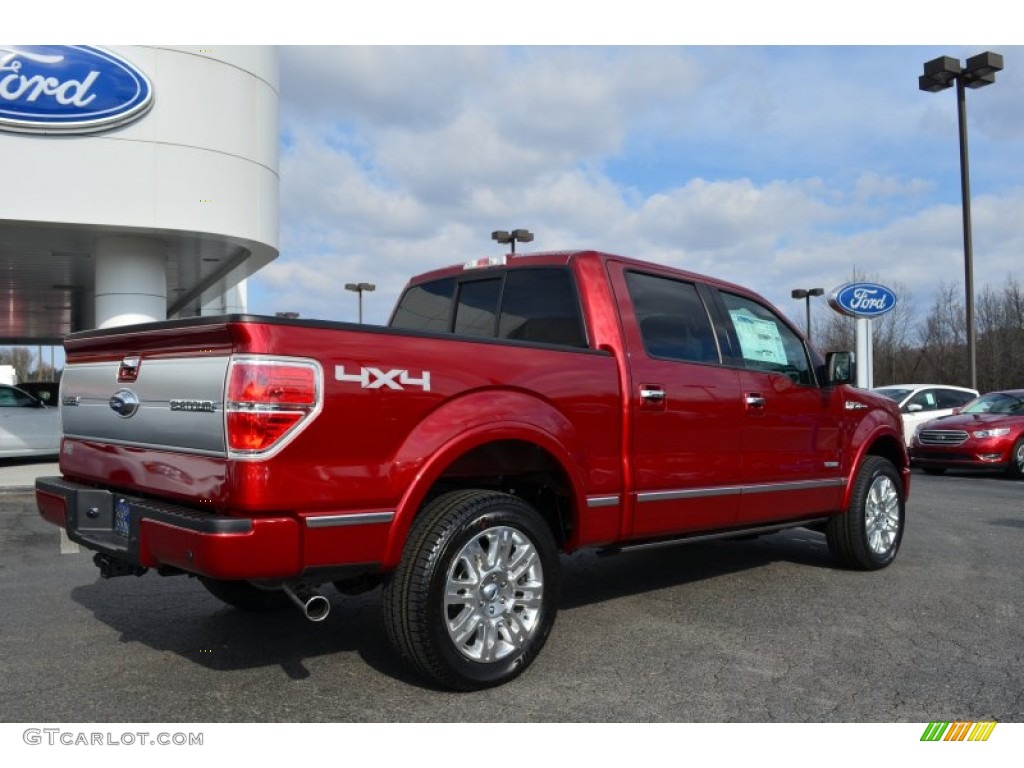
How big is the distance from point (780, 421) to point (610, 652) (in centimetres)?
204

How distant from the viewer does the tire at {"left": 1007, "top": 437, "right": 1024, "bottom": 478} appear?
13992 mm

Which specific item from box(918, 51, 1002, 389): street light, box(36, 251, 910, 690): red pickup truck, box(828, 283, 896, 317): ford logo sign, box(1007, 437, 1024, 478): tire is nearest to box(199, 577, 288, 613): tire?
box(36, 251, 910, 690): red pickup truck

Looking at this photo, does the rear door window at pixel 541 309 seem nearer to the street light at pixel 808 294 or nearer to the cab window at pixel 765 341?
the cab window at pixel 765 341

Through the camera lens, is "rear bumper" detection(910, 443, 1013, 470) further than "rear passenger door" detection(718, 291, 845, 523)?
Yes

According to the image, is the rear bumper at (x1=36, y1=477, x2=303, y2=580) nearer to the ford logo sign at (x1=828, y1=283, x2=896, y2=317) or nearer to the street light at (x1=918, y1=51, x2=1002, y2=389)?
the ford logo sign at (x1=828, y1=283, x2=896, y2=317)

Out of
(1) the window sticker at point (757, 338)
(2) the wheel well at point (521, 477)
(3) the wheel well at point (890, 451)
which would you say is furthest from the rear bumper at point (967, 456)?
(2) the wheel well at point (521, 477)

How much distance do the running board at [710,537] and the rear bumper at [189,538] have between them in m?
1.98

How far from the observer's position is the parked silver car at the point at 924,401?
55.6 ft

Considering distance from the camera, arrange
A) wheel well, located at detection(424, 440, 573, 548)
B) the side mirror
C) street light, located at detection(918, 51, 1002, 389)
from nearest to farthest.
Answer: wheel well, located at detection(424, 440, 573, 548), the side mirror, street light, located at detection(918, 51, 1002, 389)

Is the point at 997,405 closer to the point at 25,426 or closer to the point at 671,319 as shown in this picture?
the point at 671,319

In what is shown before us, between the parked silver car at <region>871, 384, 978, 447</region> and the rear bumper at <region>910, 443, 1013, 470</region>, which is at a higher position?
the parked silver car at <region>871, 384, 978, 447</region>

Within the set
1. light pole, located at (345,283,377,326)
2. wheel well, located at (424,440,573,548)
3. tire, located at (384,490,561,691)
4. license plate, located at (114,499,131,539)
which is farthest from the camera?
light pole, located at (345,283,377,326)

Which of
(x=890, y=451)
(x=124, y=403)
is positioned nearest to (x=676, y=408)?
(x=124, y=403)

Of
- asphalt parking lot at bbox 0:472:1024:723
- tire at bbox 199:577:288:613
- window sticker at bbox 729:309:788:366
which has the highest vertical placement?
window sticker at bbox 729:309:788:366
